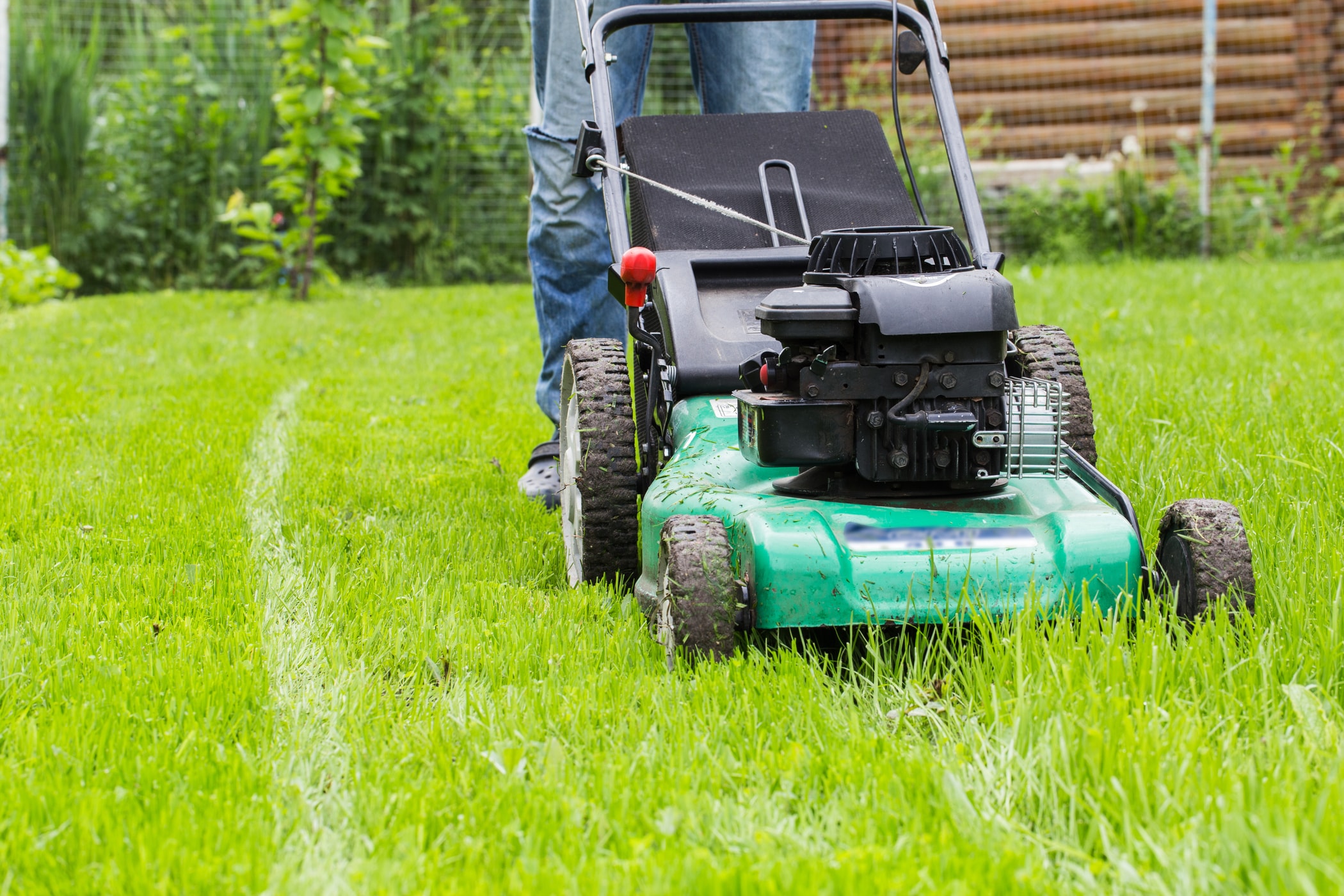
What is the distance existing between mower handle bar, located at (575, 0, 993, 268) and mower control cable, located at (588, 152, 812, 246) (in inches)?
0.8

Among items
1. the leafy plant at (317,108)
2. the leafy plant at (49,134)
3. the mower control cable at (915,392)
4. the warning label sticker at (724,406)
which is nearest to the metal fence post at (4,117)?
the leafy plant at (49,134)

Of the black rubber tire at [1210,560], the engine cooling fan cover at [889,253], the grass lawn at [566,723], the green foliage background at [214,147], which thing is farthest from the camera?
the green foliage background at [214,147]

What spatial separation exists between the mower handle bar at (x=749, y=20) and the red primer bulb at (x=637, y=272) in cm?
30

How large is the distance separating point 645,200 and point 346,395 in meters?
1.98

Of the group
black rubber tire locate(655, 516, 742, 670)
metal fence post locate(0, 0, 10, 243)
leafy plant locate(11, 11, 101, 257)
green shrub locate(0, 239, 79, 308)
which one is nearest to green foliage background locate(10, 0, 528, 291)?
leafy plant locate(11, 11, 101, 257)

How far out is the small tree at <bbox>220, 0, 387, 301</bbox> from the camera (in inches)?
282

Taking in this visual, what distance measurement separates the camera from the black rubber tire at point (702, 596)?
1652mm

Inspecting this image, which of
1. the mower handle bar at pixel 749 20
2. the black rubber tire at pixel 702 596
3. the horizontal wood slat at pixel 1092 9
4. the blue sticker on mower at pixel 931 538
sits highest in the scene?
the horizontal wood slat at pixel 1092 9

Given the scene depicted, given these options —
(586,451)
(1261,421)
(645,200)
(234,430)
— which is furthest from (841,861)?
(234,430)

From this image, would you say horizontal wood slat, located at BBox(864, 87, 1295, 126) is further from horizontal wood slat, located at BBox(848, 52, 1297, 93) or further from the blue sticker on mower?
the blue sticker on mower

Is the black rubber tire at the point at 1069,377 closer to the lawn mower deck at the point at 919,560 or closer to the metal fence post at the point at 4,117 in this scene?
the lawn mower deck at the point at 919,560

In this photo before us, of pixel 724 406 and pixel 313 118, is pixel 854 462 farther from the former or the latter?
pixel 313 118

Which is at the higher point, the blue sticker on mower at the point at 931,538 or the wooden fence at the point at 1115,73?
the wooden fence at the point at 1115,73

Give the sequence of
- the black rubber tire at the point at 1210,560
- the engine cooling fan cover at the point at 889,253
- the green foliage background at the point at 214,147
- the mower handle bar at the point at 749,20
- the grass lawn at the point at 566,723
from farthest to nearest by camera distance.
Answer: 1. the green foliage background at the point at 214,147
2. the mower handle bar at the point at 749,20
3. the engine cooling fan cover at the point at 889,253
4. the black rubber tire at the point at 1210,560
5. the grass lawn at the point at 566,723
